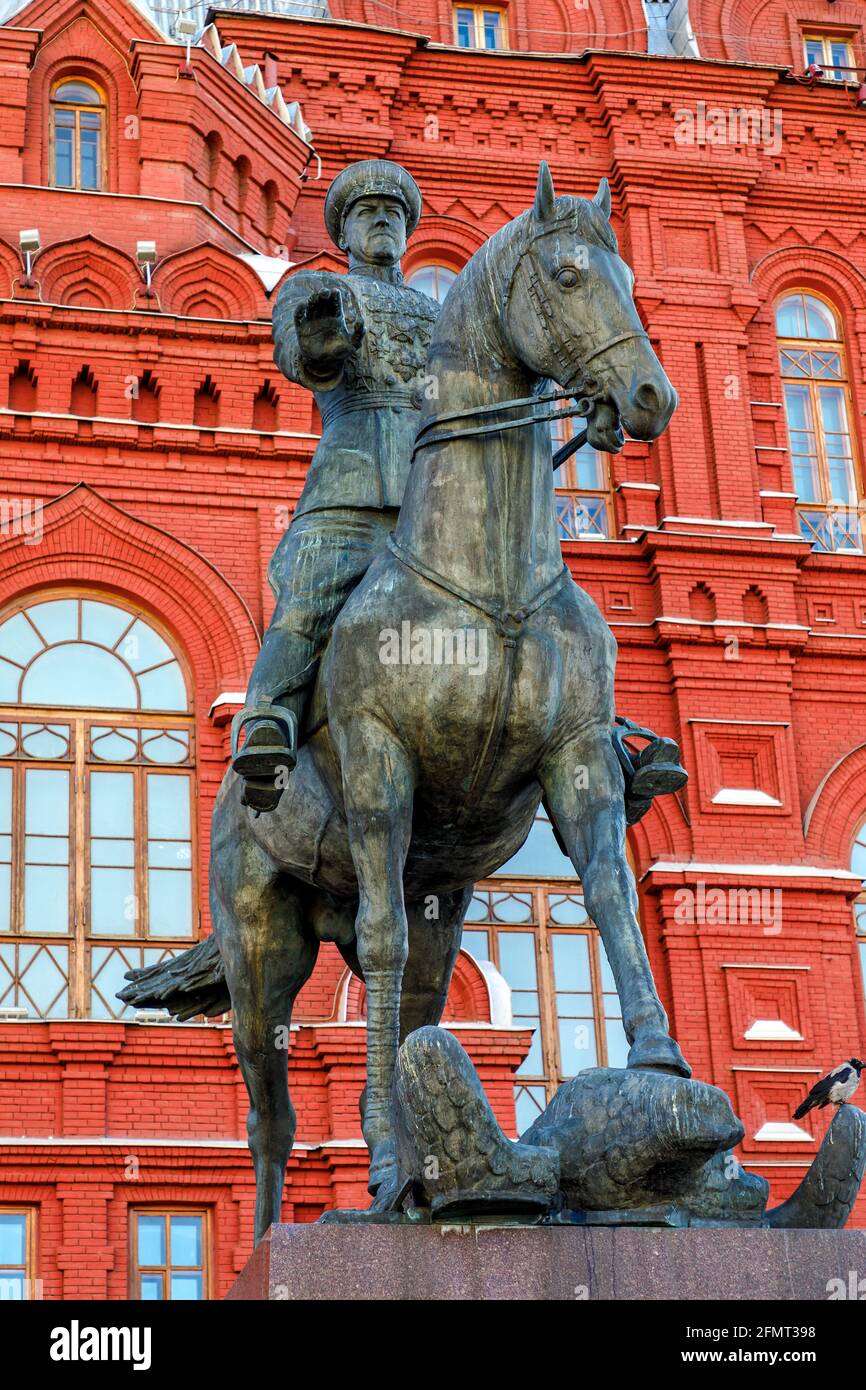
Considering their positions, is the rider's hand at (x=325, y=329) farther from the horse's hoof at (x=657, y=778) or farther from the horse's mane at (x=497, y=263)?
the horse's hoof at (x=657, y=778)

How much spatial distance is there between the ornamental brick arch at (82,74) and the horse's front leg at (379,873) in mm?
14026

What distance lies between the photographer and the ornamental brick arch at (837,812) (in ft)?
64.1

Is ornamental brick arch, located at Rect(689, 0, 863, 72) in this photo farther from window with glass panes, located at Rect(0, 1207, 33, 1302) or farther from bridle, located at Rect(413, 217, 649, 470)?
bridle, located at Rect(413, 217, 649, 470)

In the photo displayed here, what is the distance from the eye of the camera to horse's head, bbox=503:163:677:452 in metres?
6.19

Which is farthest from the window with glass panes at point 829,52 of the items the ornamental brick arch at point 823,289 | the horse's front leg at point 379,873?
the horse's front leg at point 379,873

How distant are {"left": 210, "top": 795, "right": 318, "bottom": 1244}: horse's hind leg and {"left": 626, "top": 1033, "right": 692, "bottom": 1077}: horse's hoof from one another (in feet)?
5.43

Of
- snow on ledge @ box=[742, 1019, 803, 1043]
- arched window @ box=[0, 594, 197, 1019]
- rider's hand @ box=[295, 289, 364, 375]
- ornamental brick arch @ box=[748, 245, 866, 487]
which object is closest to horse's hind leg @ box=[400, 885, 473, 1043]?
rider's hand @ box=[295, 289, 364, 375]

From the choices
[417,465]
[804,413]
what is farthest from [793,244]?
[417,465]

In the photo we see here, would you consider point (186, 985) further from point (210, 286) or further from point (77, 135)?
point (77, 135)

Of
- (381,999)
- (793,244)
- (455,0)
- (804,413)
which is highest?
(455,0)

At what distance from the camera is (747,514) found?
20.7 m

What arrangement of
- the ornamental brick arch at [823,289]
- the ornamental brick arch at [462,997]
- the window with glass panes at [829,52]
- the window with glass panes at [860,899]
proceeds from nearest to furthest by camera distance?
the ornamental brick arch at [462,997] < the window with glass panes at [860,899] < the ornamental brick arch at [823,289] < the window with glass panes at [829,52]
